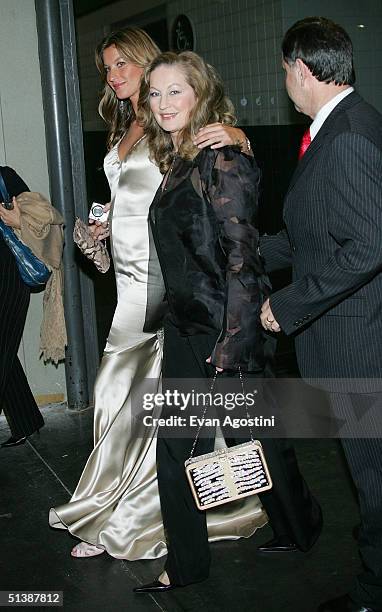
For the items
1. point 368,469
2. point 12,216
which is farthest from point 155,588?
point 12,216

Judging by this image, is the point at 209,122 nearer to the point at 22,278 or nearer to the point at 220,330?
the point at 220,330

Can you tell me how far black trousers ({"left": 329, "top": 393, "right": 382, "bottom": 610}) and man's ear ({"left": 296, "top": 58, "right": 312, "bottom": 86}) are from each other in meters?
1.03

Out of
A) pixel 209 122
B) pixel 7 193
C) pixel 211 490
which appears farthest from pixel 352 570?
pixel 7 193

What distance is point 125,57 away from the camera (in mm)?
3818

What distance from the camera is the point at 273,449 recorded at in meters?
3.46

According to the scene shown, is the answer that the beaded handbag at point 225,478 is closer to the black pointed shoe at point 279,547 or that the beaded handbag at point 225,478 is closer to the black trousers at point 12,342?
the black pointed shoe at point 279,547

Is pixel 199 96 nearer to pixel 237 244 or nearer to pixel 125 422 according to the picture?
pixel 237 244

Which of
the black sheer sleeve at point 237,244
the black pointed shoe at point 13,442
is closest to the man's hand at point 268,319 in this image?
the black sheer sleeve at point 237,244

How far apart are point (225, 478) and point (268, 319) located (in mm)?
582

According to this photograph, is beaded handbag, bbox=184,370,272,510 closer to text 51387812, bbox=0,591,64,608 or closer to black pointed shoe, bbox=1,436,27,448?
text 51387812, bbox=0,591,64,608

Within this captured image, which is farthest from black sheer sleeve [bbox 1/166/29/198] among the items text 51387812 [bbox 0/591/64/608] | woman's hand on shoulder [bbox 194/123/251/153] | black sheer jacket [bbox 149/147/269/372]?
text 51387812 [bbox 0/591/64/608]

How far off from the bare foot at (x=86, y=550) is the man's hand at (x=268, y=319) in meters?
1.46

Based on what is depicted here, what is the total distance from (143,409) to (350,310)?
1.30 metres

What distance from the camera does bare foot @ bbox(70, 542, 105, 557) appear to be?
3.79 meters
